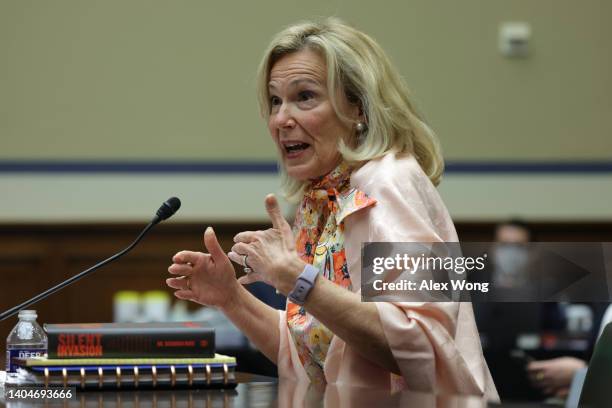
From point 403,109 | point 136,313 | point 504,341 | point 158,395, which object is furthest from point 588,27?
point 158,395

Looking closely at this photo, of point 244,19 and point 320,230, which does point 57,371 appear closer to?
point 320,230

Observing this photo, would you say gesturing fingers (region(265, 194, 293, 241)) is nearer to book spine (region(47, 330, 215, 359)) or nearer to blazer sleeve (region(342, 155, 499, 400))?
blazer sleeve (region(342, 155, 499, 400))

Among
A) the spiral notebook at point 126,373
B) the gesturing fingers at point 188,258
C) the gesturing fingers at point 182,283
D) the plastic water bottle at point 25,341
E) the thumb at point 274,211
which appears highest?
the thumb at point 274,211

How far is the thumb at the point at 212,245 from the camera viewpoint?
2461mm

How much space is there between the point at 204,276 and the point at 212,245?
11 centimetres

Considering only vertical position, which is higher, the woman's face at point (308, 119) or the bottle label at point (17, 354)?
the woman's face at point (308, 119)

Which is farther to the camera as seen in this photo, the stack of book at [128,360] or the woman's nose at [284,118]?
the woman's nose at [284,118]

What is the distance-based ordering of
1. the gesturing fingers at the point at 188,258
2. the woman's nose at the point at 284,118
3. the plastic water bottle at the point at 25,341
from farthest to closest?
the woman's nose at the point at 284,118 → the gesturing fingers at the point at 188,258 → the plastic water bottle at the point at 25,341

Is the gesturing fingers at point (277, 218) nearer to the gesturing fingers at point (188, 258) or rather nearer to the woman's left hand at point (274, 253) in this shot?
the woman's left hand at point (274, 253)

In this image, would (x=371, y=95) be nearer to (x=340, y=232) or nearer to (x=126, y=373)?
(x=340, y=232)

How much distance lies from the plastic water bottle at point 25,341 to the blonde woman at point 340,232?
0.36 m

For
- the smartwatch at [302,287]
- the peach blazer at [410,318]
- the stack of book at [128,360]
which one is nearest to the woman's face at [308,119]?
the peach blazer at [410,318]

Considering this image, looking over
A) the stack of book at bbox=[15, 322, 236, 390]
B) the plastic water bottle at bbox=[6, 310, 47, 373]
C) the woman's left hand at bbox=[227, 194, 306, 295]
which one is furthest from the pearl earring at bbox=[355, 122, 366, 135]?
the plastic water bottle at bbox=[6, 310, 47, 373]

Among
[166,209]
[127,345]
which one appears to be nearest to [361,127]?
[166,209]
